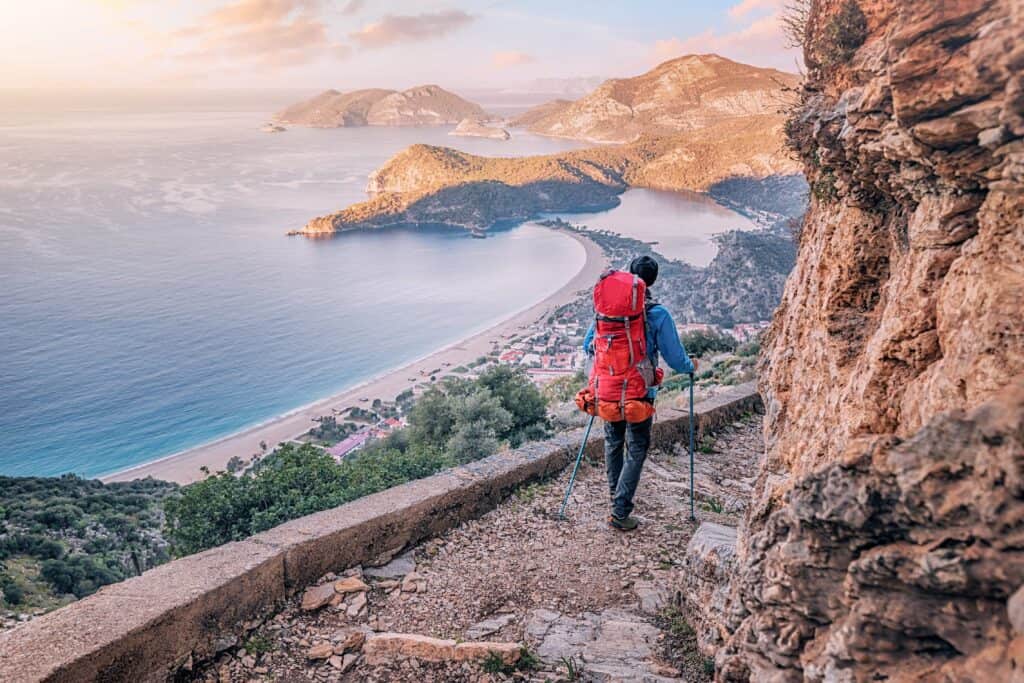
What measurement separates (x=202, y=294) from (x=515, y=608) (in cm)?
4798

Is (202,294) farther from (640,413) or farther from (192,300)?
(640,413)

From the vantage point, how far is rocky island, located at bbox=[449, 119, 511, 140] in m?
140

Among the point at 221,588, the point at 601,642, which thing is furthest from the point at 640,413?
the point at 221,588

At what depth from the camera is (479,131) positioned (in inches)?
5792

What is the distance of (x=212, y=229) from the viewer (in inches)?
2453

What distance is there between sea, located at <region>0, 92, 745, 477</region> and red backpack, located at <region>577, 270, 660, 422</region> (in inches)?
1054

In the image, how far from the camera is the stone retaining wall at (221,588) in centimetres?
274

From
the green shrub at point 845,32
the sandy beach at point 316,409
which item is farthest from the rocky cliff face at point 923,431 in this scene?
the sandy beach at point 316,409

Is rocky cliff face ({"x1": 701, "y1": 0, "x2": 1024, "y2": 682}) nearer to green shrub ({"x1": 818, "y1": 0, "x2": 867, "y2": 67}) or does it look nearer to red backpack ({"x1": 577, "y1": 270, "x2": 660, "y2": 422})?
green shrub ({"x1": 818, "y1": 0, "x2": 867, "y2": 67})

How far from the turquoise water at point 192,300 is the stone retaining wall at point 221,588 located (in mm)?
25704

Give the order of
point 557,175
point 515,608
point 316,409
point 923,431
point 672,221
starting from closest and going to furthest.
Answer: point 923,431 < point 515,608 < point 316,409 < point 672,221 < point 557,175

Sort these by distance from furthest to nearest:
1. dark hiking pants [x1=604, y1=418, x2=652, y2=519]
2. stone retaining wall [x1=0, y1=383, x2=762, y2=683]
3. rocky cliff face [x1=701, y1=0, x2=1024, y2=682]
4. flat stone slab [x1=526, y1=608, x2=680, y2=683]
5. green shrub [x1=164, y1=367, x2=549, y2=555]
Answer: green shrub [x1=164, y1=367, x2=549, y2=555], dark hiking pants [x1=604, y1=418, x2=652, y2=519], flat stone slab [x1=526, y1=608, x2=680, y2=683], stone retaining wall [x1=0, y1=383, x2=762, y2=683], rocky cliff face [x1=701, y1=0, x2=1024, y2=682]

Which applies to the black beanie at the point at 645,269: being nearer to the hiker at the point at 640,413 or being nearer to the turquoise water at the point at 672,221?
the hiker at the point at 640,413

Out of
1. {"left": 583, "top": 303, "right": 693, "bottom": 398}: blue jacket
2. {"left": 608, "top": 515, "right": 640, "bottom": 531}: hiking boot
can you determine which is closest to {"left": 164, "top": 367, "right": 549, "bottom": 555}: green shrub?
{"left": 608, "top": 515, "right": 640, "bottom": 531}: hiking boot
